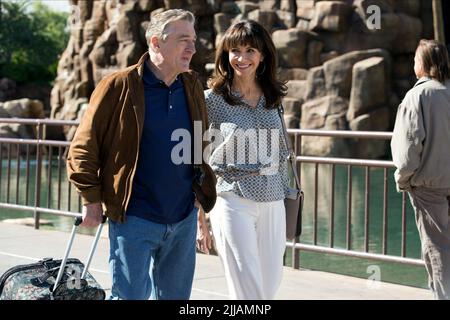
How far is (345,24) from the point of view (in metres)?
37.0

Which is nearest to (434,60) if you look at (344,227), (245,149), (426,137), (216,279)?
(426,137)

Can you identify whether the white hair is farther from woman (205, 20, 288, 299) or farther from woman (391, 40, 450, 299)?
woman (391, 40, 450, 299)

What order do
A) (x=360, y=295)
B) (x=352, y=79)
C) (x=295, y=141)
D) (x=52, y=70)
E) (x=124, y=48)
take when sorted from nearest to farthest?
(x=360, y=295)
(x=295, y=141)
(x=352, y=79)
(x=124, y=48)
(x=52, y=70)

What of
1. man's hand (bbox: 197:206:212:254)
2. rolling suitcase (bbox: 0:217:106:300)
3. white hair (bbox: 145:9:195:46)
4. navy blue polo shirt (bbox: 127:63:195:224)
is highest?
white hair (bbox: 145:9:195:46)

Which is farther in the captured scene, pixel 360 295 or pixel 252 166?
pixel 360 295

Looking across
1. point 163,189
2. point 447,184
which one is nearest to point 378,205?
point 447,184

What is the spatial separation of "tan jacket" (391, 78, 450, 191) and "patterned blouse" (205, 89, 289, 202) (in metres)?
1.04

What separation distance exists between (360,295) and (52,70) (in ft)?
214

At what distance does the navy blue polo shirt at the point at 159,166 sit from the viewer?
4.11 metres

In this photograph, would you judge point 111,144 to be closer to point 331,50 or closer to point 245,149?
point 245,149

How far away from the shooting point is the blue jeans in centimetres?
409

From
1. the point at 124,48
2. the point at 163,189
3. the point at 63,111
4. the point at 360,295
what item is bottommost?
the point at 360,295

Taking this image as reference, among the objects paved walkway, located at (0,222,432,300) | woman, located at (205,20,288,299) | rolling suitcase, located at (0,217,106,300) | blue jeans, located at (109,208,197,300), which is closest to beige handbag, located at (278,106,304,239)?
woman, located at (205,20,288,299)
